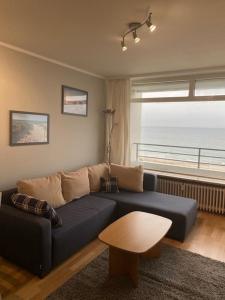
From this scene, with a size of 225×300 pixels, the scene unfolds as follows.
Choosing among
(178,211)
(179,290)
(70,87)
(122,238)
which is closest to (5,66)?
(70,87)

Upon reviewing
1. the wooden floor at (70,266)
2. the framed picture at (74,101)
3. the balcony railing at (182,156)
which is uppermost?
the framed picture at (74,101)

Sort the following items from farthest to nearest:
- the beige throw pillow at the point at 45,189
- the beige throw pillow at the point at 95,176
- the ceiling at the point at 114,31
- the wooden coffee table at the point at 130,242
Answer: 1. the beige throw pillow at the point at 95,176
2. the beige throw pillow at the point at 45,189
3. the wooden coffee table at the point at 130,242
4. the ceiling at the point at 114,31

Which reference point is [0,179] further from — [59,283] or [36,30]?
[36,30]

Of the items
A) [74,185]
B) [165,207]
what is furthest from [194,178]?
[74,185]

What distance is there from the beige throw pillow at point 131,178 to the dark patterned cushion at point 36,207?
5.29 ft

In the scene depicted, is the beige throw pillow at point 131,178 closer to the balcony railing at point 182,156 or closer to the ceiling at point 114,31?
the balcony railing at point 182,156

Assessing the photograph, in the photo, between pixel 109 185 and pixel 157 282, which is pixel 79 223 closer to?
pixel 157 282

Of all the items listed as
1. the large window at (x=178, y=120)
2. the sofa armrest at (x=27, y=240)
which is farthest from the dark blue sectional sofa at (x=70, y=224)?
the large window at (x=178, y=120)

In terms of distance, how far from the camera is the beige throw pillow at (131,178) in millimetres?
3820

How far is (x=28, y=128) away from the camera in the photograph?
10.7 feet

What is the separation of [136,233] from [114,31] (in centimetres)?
211

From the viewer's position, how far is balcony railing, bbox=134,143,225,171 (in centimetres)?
462

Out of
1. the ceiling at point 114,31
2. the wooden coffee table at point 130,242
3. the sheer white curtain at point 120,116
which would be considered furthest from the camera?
the sheer white curtain at point 120,116

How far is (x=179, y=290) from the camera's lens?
6.79 feet
